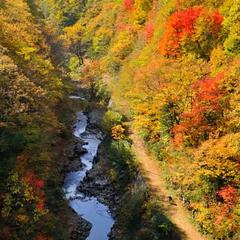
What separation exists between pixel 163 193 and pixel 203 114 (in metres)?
8.34

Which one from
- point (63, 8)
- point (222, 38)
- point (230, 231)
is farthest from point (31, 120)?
point (63, 8)

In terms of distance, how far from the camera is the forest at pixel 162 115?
1332 inches

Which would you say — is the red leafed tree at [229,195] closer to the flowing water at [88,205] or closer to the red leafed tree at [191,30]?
the flowing water at [88,205]

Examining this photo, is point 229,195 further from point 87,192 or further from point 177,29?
point 177,29

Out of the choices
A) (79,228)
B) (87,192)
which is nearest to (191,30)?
(87,192)

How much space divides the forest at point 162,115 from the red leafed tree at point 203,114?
9cm

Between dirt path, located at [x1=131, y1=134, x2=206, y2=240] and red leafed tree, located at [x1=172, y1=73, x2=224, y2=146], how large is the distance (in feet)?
17.8

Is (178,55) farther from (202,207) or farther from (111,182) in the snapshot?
(202,207)

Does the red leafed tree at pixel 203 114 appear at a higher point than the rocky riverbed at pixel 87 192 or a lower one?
higher

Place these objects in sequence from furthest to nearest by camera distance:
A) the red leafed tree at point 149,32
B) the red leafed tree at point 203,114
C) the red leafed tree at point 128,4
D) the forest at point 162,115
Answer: the red leafed tree at point 128,4
the red leafed tree at point 149,32
the red leafed tree at point 203,114
the forest at point 162,115

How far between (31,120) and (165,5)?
30.5m

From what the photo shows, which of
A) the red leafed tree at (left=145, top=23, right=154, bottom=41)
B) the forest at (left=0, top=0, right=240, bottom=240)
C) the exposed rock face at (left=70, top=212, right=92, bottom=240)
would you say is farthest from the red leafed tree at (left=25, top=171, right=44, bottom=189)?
the red leafed tree at (left=145, top=23, right=154, bottom=41)

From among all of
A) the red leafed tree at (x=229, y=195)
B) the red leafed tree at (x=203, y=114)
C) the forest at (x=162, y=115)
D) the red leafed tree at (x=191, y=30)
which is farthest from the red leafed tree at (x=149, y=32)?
the red leafed tree at (x=229, y=195)

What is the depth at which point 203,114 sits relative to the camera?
3947cm
